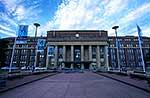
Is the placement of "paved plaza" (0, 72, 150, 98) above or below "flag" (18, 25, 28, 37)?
below

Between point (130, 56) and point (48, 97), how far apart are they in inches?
4115

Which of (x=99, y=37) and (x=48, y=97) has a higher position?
(x=99, y=37)

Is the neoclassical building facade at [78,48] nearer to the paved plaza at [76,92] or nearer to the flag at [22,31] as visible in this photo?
the flag at [22,31]

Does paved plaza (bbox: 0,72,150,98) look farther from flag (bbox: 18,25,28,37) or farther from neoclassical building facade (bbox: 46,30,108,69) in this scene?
neoclassical building facade (bbox: 46,30,108,69)

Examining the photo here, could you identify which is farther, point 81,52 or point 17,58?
point 17,58

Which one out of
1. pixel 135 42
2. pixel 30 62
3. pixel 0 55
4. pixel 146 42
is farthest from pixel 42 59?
pixel 146 42

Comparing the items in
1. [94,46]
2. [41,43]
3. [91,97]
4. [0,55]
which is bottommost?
[91,97]

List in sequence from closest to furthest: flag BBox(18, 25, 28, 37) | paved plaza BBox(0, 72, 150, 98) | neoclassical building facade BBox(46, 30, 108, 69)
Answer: paved plaza BBox(0, 72, 150, 98) → flag BBox(18, 25, 28, 37) → neoclassical building facade BBox(46, 30, 108, 69)

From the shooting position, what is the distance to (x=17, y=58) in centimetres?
9581

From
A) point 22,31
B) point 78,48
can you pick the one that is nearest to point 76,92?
point 22,31

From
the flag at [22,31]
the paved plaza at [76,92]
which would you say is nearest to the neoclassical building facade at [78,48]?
the flag at [22,31]

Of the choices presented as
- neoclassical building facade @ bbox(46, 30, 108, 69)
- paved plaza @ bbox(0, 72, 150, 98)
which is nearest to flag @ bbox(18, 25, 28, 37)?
paved plaza @ bbox(0, 72, 150, 98)

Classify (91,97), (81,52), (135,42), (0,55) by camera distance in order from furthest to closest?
(135,42)
(81,52)
(0,55)
(91,97)

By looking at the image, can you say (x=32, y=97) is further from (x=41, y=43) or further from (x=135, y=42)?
(x=135, y=42)
